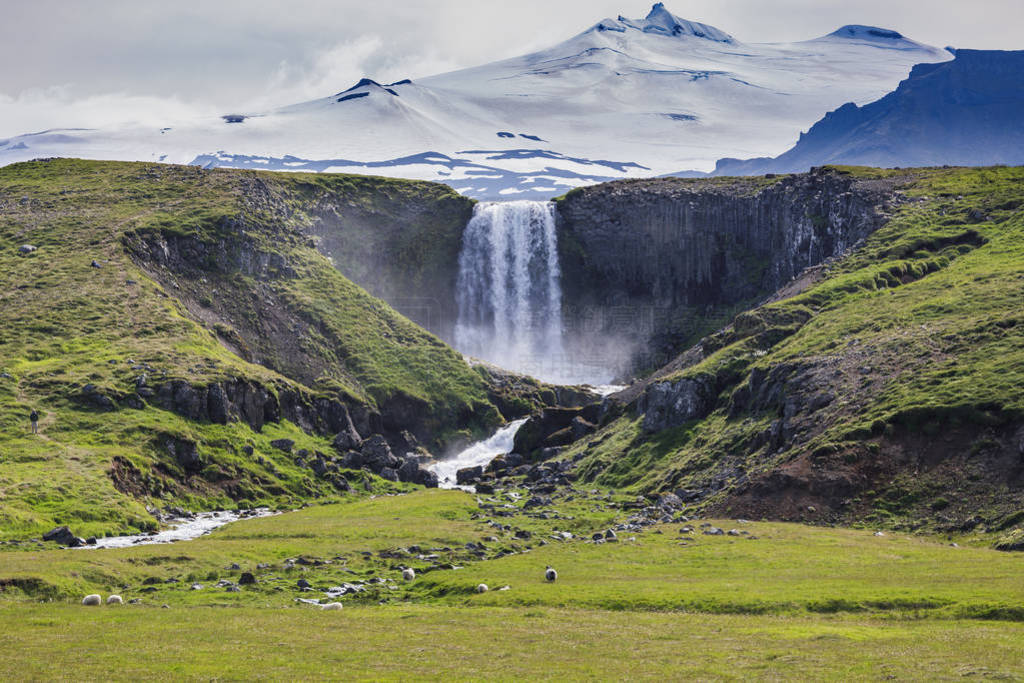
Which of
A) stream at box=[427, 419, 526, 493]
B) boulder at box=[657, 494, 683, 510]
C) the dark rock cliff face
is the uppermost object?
the dark rock cliff face

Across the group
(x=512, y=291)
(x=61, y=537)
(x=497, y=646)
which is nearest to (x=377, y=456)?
(x=61, y=537)

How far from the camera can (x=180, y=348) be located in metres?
106

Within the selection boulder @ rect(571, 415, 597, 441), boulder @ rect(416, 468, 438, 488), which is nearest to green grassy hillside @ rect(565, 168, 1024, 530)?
boulder @ rect(571, 415, 597, 441)

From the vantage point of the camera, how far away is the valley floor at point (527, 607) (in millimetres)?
29781

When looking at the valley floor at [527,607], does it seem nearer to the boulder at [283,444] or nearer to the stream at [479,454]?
the boulder at [283,444]

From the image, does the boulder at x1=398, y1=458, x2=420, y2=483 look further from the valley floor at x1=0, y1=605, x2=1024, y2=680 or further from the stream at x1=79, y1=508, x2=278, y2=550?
the valley floor at x1=0, y1=605, x2=1024, y2=680

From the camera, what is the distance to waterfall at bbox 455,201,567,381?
163625mm

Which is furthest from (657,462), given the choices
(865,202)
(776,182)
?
(776,182)

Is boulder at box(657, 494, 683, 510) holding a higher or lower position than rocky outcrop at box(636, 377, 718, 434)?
lower

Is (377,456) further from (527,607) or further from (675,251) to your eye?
(675,251)

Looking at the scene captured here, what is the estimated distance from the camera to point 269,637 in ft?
115

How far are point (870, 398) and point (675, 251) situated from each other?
297 feet

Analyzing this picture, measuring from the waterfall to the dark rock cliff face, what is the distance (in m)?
Result: 3.18

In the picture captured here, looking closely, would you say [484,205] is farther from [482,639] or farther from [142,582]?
[482,639]
